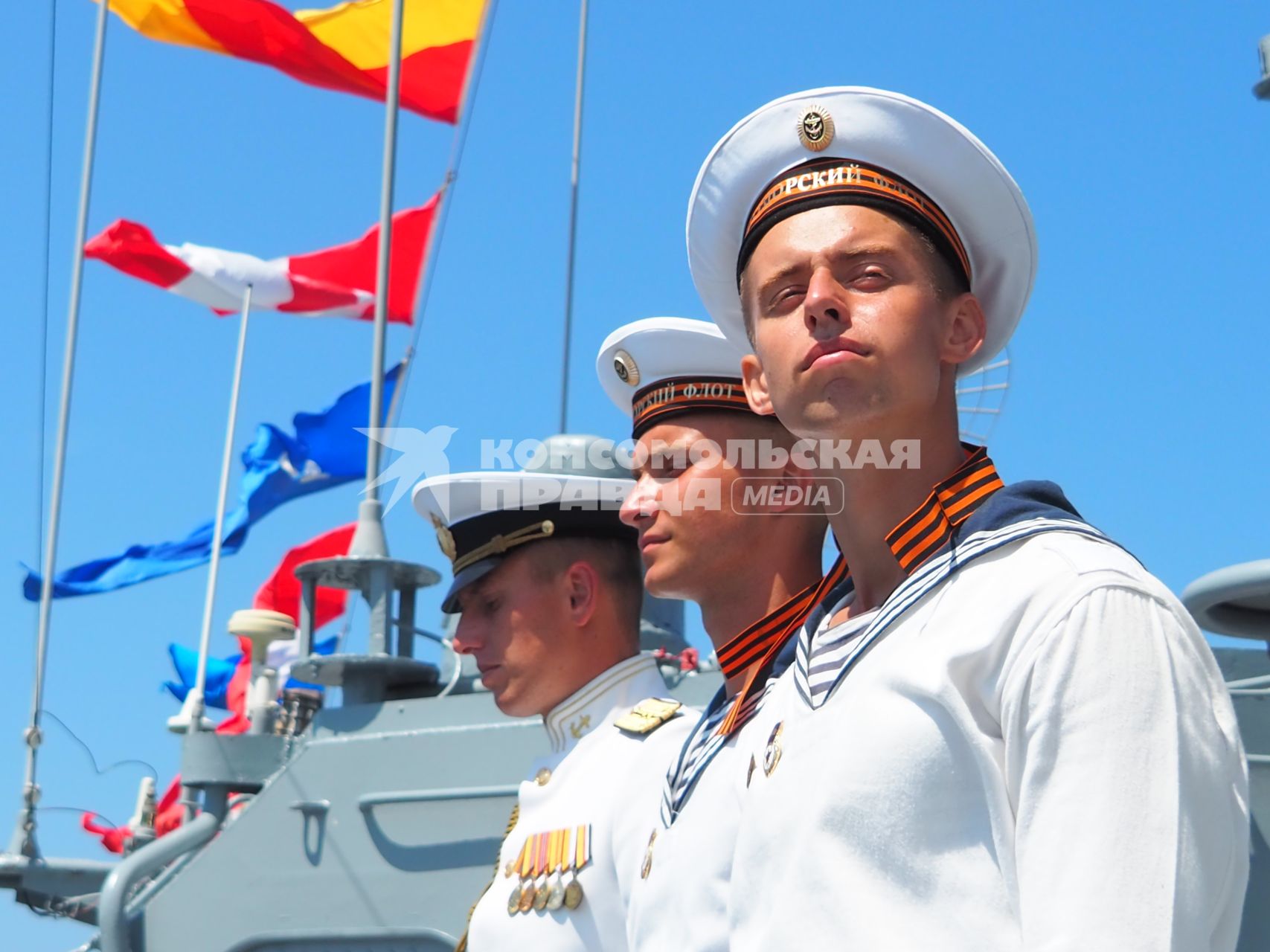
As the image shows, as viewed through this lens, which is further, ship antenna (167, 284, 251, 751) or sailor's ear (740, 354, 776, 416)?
ship antenna (167, 284, 251, 751)

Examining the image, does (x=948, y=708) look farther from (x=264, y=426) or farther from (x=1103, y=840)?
(x=264, y=426)

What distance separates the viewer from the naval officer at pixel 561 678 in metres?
3.03

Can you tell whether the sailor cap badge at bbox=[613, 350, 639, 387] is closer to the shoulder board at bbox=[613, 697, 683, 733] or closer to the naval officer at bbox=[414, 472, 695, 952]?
the naval officer at bbox=[414, 472, 695, 952]

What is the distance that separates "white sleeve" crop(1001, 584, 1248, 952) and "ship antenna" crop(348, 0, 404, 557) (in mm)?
4394

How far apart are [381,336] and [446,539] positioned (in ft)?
9.03

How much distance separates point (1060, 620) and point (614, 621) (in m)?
2.28

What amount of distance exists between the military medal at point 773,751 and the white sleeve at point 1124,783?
1.09 ft

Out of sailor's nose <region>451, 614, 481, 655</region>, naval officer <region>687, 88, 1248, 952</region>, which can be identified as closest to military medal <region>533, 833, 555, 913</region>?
sailor's nose <region>451, 614, 481, 655</region>

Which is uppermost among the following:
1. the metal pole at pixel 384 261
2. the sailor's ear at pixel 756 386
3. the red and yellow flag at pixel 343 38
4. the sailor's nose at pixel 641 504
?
the red and yellow flag at pixel 343 38

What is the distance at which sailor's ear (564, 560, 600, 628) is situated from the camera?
363 cm

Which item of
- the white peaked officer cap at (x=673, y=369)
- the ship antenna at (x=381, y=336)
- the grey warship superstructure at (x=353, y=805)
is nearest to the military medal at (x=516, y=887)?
the white peaked officer cap at (x=673, y=369)

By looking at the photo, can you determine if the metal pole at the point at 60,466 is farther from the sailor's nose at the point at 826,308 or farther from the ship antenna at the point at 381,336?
the sailor's nose at the point at 826,308

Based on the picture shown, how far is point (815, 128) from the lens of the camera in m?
2.04

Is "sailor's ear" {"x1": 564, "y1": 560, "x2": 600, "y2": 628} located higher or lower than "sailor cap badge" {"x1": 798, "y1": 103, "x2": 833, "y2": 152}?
lower
